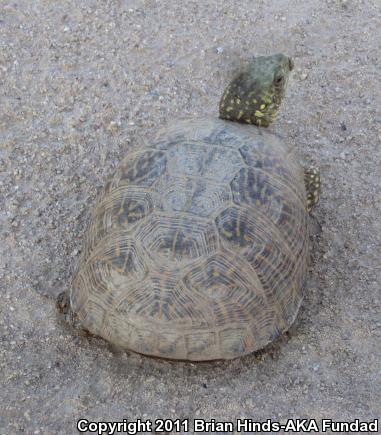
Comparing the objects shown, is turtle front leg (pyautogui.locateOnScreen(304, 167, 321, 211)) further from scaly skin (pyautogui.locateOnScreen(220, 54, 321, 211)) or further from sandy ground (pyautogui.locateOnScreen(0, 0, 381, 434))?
sandy ground (pyautogui.locateOnScreen(0, 0, 381, 434))

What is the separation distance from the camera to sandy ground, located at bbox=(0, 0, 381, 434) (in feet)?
8.93

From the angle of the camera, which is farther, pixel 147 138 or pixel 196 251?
pixel 147 138

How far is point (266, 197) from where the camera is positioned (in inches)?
106

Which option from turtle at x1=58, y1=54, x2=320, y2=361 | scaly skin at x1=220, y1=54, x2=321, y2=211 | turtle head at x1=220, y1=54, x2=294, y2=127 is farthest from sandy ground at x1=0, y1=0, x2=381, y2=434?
turtle head at x1=220, y1=54, x2=294, y2=127

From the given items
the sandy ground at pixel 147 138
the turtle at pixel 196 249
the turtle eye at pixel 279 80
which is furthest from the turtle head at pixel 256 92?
the sandy ground at pixel 147 138

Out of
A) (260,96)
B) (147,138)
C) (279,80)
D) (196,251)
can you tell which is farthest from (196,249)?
(279,80)

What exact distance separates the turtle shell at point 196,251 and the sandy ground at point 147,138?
250mm

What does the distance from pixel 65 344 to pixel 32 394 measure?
295mm

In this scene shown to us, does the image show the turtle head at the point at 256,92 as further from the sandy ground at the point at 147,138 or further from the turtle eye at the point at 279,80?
the sandy ground at the point at 147,138

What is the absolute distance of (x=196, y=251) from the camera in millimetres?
2453

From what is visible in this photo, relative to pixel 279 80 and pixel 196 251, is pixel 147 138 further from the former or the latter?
pixel 196 251

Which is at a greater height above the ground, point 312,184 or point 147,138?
point 147,138

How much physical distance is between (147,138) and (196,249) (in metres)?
1.04

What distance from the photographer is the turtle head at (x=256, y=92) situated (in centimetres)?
321
